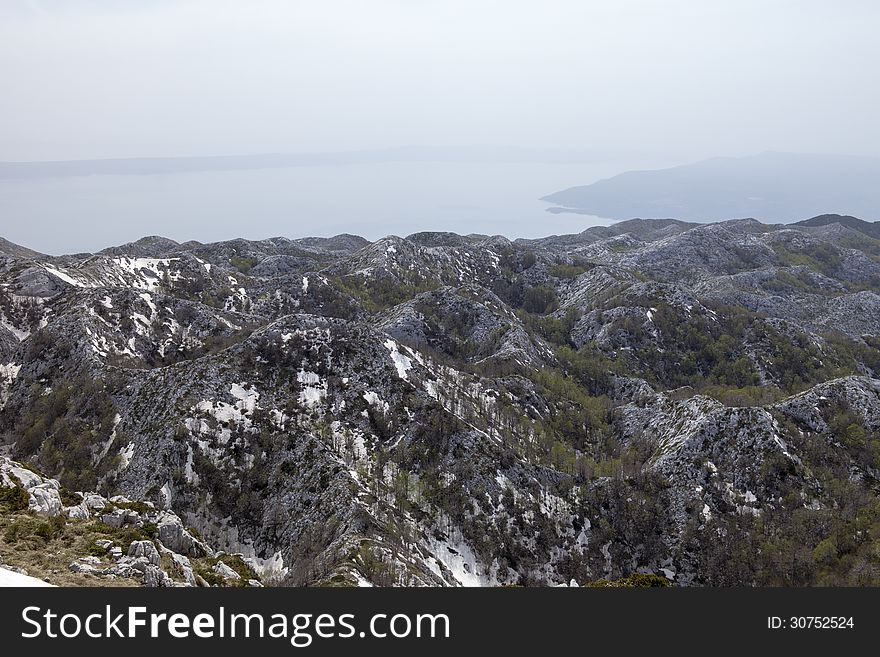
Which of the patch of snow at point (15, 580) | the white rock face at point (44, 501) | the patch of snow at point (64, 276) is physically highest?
the patch of snow at point (64, 276)

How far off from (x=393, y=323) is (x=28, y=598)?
11209 cm

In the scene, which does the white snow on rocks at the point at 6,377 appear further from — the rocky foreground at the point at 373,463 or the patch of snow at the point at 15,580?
the patch of snow at the point at 15,580

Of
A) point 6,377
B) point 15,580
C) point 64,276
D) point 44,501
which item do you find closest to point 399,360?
point 44,501

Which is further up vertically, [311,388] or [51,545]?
[51,545]

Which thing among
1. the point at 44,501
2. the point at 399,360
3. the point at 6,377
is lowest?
the point at 6,377

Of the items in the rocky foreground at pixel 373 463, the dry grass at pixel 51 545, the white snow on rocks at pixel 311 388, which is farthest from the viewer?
the white snow on rocks at pixel 311 388

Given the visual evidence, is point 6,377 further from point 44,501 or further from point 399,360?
point 44,501

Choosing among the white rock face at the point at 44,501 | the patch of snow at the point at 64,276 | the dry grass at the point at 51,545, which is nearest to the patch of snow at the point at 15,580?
the dry grass at the point at 51,545

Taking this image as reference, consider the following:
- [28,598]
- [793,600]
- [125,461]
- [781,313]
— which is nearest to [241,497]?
[125,461]

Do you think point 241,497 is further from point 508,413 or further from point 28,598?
point 508,413

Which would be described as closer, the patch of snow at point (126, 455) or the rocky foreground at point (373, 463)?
the rocky foreground at point (373, 463)

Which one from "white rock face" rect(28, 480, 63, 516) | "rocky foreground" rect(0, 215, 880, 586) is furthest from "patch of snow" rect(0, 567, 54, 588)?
"white rock face" rect(28, 480, 63, 516)

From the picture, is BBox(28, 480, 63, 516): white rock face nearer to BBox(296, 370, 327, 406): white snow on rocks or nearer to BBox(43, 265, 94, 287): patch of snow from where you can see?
BBox(296, 370, 327, 406): white snow on rocks

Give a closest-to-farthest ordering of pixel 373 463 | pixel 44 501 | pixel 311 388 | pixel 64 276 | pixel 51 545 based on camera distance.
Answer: pixel 51 545, pixel 44 501, pixel 373 463, pixel 311 388, pixel 64 276
